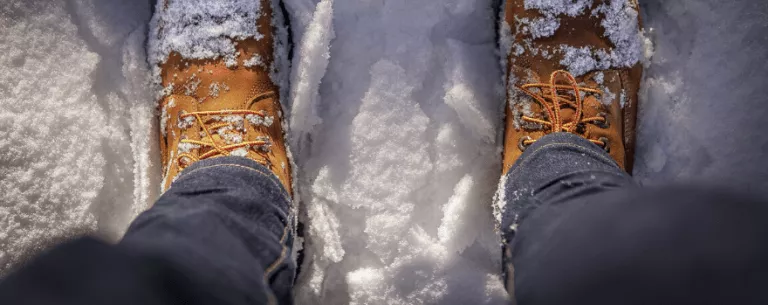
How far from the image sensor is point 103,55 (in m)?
0.83

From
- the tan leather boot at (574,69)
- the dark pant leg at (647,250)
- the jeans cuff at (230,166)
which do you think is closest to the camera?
the dark pant leg at (647,250)

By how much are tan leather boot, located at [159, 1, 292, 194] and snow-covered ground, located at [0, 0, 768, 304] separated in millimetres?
49

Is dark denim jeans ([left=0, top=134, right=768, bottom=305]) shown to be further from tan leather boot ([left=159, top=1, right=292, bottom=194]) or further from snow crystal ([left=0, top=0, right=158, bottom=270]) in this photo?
snow crystal ([left=0, top=0, right=158, bottom=270])

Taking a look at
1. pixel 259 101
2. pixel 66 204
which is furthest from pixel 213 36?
pixel 66 204

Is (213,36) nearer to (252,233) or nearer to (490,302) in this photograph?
(252,233)

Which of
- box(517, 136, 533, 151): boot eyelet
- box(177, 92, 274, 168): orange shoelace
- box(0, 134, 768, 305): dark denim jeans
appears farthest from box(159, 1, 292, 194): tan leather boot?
box(517, 136, 533, 151): boot eyelet

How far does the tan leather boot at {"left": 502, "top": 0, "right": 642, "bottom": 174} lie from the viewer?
Result: 80 cm

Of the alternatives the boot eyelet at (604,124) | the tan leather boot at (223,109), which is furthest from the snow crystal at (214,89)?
the boot eyelet at (604,124)

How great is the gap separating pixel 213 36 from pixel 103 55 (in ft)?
0.62

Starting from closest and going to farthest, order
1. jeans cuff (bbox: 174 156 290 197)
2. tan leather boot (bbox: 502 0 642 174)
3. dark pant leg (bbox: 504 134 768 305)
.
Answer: dark pant leg (bbox: 504 134 768 305) → jeans cuff (bbox: 174 156 290 197) → tan leather boot (bbox: 502 0 642 174)

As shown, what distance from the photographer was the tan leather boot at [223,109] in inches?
30.9

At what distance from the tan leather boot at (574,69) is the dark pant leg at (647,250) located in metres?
0.25

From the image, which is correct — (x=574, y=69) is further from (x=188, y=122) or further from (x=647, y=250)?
(x=188, y=122)

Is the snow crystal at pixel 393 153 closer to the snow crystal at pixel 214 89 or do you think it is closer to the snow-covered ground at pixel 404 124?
the snow-covered ground at pixel 404 124
